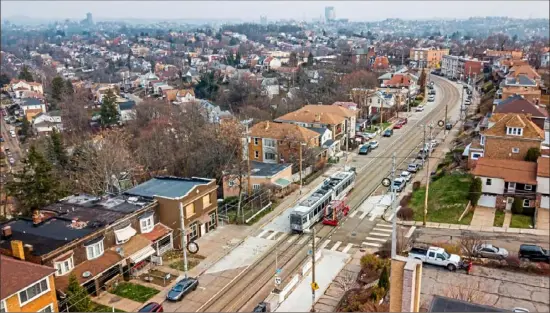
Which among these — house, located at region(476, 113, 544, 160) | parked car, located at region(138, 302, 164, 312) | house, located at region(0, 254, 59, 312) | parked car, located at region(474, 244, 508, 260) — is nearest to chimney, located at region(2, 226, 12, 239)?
house, located at region(0, 254, 59, 312)

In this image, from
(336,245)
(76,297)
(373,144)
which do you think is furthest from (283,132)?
(76,297)

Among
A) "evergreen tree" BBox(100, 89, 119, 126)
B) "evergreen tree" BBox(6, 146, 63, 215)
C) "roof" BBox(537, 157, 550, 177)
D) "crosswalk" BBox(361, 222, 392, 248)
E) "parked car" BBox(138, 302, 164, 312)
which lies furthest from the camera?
"evergreen tree" BBox(100, 89, 119, 126)

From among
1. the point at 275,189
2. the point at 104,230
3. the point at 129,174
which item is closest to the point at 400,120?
the point at 275,189

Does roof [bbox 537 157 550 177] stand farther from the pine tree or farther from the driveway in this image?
the pine tree

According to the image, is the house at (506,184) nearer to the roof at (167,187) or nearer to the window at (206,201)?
the window at (206,201)

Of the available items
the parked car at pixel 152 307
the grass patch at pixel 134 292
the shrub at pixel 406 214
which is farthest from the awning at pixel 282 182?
the parked car at pixel 152 307

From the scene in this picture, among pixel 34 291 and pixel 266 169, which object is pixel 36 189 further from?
pixel 266 169
